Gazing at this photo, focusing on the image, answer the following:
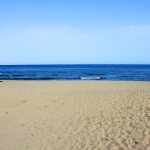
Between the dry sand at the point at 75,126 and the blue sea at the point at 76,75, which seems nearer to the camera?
the dry sand at the point at 75,126

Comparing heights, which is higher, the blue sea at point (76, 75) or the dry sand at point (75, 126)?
the blue sea at point (76, 75)

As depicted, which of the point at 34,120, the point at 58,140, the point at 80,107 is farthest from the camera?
the point at 80,107

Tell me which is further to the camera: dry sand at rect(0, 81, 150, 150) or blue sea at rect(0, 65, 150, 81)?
blue sea at rect(0, 65, 150, 81)

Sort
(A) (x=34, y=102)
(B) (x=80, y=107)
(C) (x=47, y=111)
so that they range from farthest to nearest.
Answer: (A) (x=34, y=102) → (B) (x=80, y=107) → (C) (x=47, y=111)

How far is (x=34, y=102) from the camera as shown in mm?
13797

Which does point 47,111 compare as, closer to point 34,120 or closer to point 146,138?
point 34,120

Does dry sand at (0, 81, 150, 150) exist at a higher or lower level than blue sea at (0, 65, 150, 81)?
lower

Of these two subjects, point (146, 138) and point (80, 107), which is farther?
point (80, 107)

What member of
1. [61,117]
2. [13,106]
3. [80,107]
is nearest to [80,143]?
[61,117]

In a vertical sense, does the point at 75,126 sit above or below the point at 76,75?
below

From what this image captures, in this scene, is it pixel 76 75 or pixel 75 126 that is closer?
pixel 75 126

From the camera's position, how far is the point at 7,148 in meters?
6.72

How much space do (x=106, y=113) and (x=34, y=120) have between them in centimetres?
326

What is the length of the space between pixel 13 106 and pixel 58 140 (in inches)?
239
